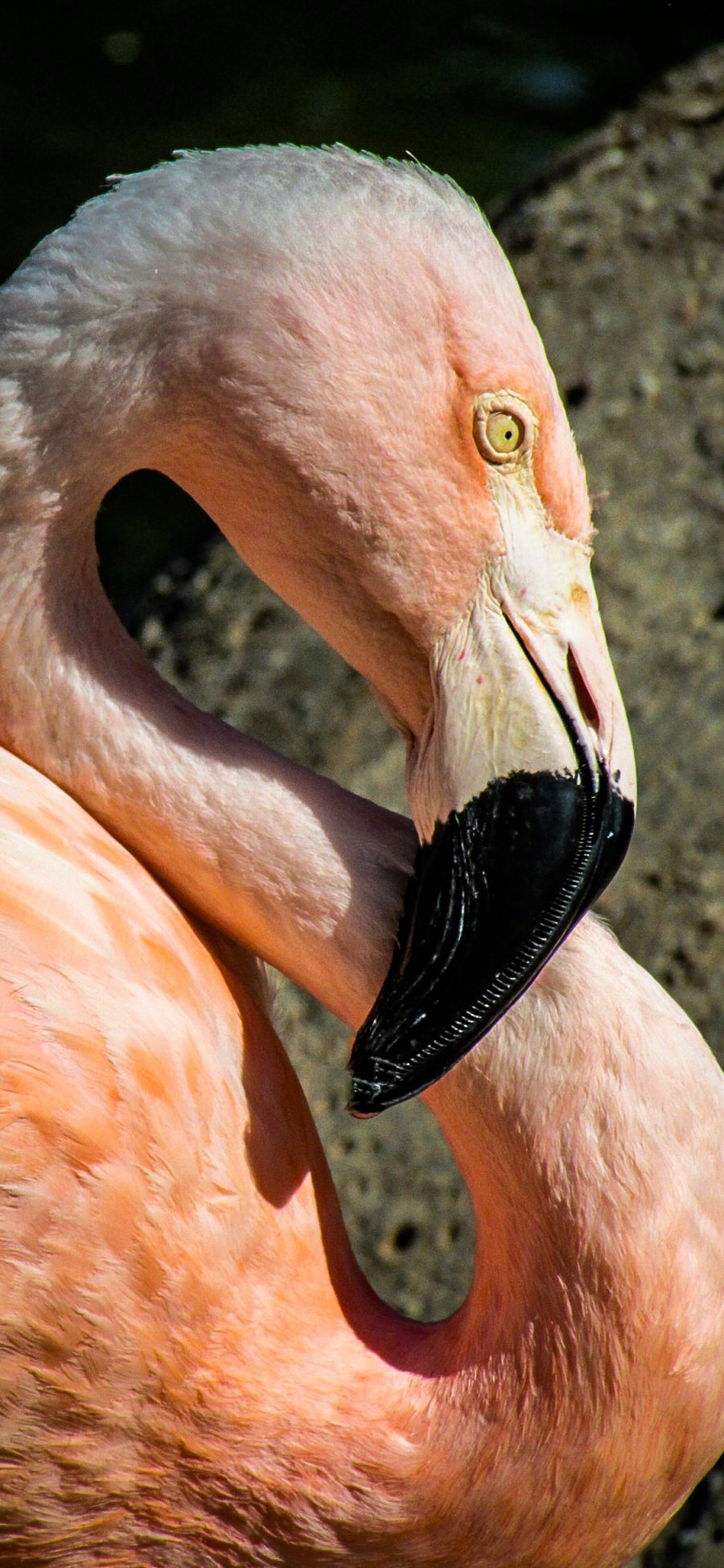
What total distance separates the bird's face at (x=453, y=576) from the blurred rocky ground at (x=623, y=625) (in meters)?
1.60

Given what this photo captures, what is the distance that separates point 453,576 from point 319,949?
447 mm

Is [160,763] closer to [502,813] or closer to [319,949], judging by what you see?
[319,949]

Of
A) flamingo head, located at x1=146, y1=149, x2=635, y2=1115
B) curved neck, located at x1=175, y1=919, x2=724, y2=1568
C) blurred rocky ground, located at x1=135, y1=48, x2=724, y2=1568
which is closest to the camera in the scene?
flamingo head, located at x1=146, y1=149, x2=635, y2=1115

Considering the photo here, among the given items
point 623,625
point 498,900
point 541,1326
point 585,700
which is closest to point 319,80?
point 623,625

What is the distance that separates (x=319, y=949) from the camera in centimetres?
178

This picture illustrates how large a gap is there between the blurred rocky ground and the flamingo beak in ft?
5.19

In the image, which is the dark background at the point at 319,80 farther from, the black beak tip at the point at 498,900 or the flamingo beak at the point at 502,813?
the black beak tip at the point at 498,900

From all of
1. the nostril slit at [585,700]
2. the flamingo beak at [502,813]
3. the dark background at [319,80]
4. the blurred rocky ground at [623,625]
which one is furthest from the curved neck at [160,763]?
the dark background at [319,80]

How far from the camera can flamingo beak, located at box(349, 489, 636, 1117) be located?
163cm

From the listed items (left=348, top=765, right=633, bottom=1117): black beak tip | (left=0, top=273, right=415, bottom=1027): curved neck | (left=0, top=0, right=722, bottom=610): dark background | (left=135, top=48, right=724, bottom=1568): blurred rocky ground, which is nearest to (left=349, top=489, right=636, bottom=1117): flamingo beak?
(left=348, top=765, right=633, bottom=1117): black beak tip

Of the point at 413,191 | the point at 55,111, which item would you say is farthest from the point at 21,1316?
the point at 55,111

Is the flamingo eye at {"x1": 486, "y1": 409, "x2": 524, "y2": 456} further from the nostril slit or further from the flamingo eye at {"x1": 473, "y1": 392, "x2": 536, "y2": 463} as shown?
the nostril slit

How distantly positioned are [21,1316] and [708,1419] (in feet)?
2.68

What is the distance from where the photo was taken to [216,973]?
1853mm
